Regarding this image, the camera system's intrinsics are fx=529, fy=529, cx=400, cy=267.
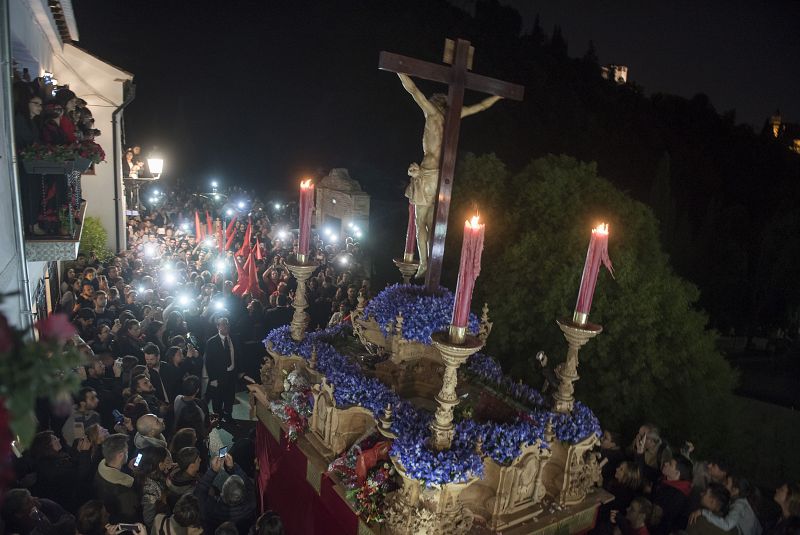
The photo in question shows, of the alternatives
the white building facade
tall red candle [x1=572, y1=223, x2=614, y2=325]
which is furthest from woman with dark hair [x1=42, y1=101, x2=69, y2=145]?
tall red candle [x1=572, y1=223, x2=614, y2=325]

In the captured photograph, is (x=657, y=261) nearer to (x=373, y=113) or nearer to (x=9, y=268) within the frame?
(x=9, y=268)

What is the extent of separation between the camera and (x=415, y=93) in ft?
21.4

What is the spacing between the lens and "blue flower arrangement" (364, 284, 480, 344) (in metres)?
6.88

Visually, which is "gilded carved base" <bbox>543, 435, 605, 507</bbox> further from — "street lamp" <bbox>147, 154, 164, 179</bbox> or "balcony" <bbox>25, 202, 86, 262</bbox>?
"street lamp" <bbox>147, 154, 164, 179</bbox>

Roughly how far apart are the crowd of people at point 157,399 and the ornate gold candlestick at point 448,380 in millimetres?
1916

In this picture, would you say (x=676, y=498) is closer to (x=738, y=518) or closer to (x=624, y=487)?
(x=624, y=487)

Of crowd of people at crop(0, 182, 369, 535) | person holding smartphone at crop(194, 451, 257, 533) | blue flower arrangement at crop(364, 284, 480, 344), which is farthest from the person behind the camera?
blue flower arrangement at crop(364, 284, 480, 344)

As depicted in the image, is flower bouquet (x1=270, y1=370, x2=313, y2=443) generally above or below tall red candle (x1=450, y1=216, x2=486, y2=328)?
below

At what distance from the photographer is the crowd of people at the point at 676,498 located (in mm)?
5934

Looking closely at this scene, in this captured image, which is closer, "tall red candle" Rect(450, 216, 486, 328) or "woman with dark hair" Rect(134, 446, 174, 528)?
"tall red candle" Rect(450, 216, 486, 328)

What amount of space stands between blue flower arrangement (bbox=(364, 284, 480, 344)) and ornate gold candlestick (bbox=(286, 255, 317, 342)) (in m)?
1.01

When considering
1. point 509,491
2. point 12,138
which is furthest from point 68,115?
point 509,491

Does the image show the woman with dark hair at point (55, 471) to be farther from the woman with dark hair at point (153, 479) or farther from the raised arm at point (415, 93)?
the raised arm at point (415, 93)

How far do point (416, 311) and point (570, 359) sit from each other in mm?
2000
